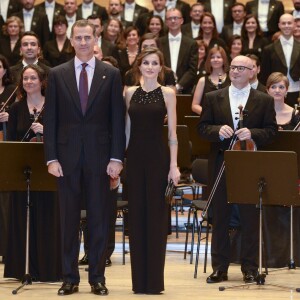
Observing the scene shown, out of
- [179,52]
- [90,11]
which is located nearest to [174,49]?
[179,52]

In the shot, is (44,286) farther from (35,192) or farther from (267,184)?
(267,184)

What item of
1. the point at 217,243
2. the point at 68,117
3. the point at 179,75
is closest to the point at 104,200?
the point at 68,117

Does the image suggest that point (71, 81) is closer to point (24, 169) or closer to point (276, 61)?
point (24, 169)

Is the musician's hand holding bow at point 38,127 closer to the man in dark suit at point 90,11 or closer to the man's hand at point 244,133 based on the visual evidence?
the man's hand at point 244,133

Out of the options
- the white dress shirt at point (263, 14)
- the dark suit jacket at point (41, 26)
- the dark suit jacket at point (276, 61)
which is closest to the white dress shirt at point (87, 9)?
the dark suit jacket at point (41, 26)

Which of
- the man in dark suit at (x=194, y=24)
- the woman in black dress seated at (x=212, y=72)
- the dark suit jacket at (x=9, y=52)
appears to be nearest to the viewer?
the woman in black dress seated at (x=212, y=72)

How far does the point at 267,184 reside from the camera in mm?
5078

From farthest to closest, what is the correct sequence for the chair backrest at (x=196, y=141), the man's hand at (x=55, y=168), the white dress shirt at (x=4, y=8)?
the white dress shirt at (x=4, y=8) → the chair backrest at (x=196, y=141) → the man's hand at (x=55, y=168)

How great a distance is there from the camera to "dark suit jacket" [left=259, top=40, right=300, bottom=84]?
880cm

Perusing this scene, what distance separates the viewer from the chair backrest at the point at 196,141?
6.76m

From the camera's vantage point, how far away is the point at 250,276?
5.45 m

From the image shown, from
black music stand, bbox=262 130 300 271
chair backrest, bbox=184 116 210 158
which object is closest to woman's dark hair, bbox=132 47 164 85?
black music stand, bbox=262 130 300 271

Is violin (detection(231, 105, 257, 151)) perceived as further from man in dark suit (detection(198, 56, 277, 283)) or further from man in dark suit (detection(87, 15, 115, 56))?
man in dark suit (detection(87, 15, 115, 56))

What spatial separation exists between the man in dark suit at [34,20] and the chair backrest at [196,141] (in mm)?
3227
